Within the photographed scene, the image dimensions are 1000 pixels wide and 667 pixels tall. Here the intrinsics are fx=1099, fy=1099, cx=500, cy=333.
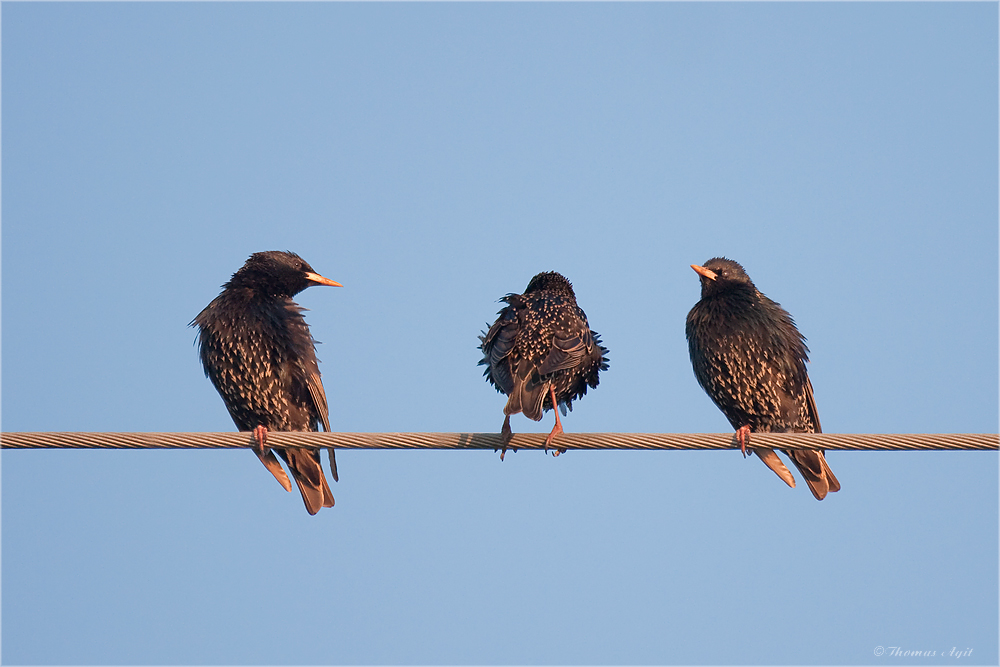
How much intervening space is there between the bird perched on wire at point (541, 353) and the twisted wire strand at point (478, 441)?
83 cm

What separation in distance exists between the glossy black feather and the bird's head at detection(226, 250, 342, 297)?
1.39 m

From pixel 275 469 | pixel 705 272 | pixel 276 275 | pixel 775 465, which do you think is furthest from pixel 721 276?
pixel 275 469

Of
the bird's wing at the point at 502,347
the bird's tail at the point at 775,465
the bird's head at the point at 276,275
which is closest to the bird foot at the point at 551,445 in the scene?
the bird's wing at the point at 502,347

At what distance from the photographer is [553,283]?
25.1 ft

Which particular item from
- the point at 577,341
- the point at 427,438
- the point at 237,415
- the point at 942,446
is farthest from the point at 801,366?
the point at 237,415

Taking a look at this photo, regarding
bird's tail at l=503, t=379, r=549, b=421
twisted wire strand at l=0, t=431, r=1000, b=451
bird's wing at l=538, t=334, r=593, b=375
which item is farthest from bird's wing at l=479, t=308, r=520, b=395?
twisted wire strand at l=0, t=431, r=1000, b=451

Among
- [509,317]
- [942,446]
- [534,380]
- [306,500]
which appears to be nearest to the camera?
[942,446]

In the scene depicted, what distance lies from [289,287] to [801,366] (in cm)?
357

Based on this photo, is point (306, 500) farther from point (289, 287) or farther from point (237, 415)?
point (289, 287)

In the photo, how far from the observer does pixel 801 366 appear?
739 cm

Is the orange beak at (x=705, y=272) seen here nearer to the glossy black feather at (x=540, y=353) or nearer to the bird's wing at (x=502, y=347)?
the glossy black feather at (x=540, y=353)

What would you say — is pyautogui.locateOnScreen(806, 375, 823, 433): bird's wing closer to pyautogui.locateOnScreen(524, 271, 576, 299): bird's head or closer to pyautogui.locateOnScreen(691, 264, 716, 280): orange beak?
pyautogui.locateOnScreen(691, 264, 716, 280): orange beak

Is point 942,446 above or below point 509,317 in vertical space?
below

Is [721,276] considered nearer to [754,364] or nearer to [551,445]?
[754,364]
